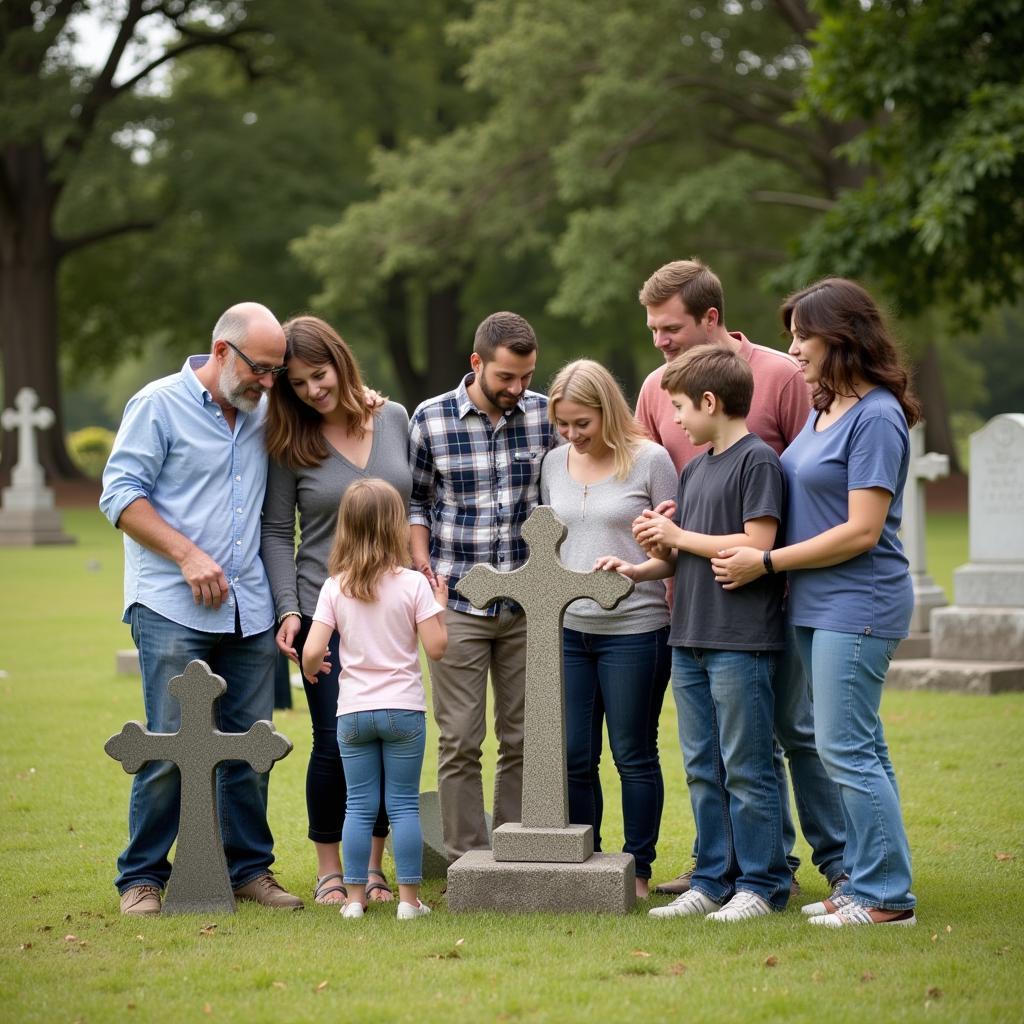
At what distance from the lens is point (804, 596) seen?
198 inches

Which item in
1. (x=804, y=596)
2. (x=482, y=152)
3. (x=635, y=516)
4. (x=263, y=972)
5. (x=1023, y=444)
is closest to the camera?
(x=263, y=972)

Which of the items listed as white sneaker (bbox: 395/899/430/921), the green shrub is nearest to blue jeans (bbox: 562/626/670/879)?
white sneaker (bbox: 395/899/430/921)

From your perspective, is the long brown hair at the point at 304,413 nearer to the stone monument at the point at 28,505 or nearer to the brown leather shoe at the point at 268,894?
the brown leather shoe at the point at 268,894

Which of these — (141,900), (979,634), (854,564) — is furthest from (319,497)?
(979,634)

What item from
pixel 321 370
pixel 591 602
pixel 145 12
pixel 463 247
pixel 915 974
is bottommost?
pixel 915 974

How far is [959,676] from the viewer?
10.6 meters

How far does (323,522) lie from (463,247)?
25.2 metres

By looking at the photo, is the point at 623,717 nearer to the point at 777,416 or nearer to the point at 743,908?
the point at 743,908

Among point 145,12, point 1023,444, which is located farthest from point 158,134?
point 1023,444

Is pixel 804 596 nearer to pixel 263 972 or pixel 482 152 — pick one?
pixel 263 972

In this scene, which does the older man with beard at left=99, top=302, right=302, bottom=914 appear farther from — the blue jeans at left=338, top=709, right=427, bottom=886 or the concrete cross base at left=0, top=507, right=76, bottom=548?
the concrete cross base at left=0, top=507, right=76, bottom=548

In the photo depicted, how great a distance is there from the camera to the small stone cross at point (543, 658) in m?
5.28

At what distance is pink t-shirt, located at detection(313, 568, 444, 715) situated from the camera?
5.30 m

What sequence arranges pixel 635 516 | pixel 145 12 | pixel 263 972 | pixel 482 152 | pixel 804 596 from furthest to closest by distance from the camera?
pixel 145 12
pixel 482 152
pixel 635 516
pixel 804 596
pixel 263 972
